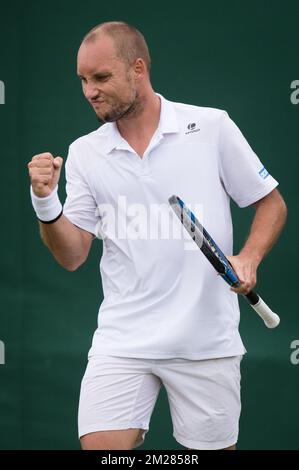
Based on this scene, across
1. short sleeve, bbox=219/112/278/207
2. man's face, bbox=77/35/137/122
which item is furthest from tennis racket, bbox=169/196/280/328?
man's face, bbox=77/35/137/122

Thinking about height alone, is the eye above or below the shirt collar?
above

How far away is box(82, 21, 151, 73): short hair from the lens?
13.0ft

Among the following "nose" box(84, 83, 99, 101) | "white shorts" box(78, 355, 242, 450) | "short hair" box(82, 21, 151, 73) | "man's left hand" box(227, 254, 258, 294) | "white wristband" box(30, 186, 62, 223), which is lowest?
"white shorts" box(78, 355, 242, 450)

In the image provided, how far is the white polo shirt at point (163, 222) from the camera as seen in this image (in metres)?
4.00

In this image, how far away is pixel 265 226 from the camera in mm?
4082

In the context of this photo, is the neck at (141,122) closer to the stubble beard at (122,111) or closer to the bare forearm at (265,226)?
the stubble beard at (122,111)

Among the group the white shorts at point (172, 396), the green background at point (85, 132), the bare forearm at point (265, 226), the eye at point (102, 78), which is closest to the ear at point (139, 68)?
the eye at point (102, 78)

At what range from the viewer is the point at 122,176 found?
404 cm

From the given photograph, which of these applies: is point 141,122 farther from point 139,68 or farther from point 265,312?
point 265,312

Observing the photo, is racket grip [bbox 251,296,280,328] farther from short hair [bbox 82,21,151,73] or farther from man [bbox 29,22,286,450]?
short hair [bbox 82,21,151,73]

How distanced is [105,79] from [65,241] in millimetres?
565

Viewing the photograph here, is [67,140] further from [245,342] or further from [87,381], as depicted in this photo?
[87,381]

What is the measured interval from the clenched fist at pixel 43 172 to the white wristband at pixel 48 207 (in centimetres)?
2
